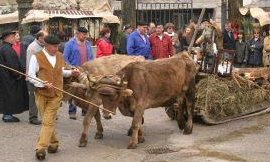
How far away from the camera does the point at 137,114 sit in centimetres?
993

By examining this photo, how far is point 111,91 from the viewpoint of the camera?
925 centimetres

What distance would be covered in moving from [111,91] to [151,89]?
1224 millimetres

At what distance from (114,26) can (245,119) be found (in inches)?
576

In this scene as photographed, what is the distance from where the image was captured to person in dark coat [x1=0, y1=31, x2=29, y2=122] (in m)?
12.1

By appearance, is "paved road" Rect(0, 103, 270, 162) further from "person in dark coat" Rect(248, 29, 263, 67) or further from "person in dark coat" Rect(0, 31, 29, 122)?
"person in dark coat" Rect(248, 29, 263, 67)

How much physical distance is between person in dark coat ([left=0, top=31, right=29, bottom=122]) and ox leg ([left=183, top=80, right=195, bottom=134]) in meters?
3.47

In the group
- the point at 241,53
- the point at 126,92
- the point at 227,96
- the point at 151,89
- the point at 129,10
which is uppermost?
the point at 129,10

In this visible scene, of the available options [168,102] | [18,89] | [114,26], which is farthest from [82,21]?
[168,102]

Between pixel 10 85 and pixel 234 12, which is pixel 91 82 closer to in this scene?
pixel 10 85

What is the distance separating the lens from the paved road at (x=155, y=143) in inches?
366

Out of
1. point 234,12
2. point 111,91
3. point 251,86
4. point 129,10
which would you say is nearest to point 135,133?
point 111,91

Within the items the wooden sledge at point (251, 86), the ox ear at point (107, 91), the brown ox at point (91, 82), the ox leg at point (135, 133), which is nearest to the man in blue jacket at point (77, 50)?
the brown ox at point (91, 82)

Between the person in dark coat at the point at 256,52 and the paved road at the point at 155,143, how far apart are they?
4947mm

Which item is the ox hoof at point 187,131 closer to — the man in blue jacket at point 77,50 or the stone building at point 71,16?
the man in blue jacket at point 77,50
